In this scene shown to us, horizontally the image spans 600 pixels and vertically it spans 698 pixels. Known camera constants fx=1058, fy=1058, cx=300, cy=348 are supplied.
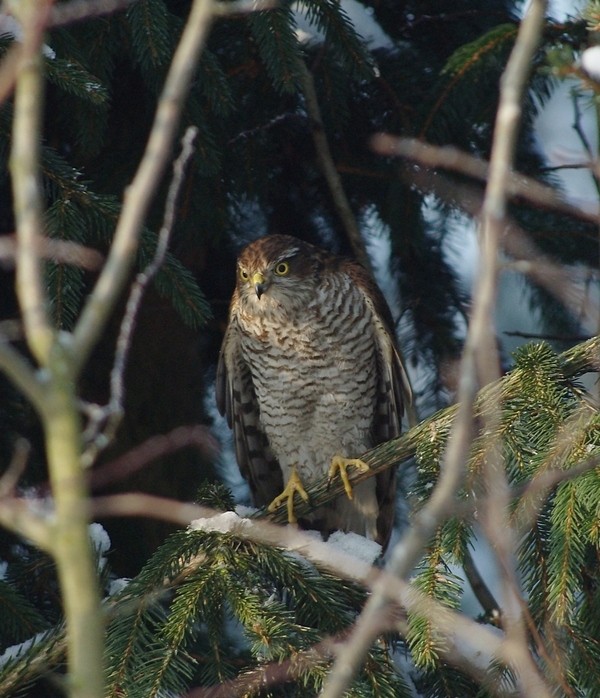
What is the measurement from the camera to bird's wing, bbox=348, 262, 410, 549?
194 inches

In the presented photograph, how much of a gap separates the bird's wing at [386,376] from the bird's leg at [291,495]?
420 millimetres

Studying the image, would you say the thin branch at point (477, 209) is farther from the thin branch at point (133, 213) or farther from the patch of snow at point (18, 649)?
the thin branch at point (133, 213)

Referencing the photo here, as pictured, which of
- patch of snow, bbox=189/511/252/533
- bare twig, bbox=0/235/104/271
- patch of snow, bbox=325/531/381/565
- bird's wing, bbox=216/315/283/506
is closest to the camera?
bare twig, bbox=0/235/104/271

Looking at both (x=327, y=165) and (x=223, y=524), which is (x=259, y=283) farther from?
(x=223, y=524)

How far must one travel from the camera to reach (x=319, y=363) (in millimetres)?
4980

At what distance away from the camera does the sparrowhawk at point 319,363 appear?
495cm

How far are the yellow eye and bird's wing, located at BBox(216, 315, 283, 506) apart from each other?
1.36 ft

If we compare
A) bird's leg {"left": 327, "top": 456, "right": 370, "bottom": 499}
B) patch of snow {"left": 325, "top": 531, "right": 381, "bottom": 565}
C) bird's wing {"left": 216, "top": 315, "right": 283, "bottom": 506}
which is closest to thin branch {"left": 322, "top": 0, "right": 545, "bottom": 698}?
bird's leg {"left": 327, "top": 456, "right": 370, "bottom": 499}

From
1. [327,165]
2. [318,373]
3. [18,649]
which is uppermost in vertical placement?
[327,165]

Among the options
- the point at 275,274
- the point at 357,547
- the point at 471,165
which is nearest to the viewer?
the point at 471,165

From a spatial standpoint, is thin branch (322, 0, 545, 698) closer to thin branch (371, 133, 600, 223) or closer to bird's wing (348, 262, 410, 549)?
thin branch (371, 133, 600, 223)

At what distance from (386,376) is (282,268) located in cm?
70

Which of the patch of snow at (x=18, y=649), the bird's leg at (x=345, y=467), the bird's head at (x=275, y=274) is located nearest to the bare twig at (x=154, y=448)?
the bird's leg at (x=345, y=467)

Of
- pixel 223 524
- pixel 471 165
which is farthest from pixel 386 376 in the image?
pixel 471 165
